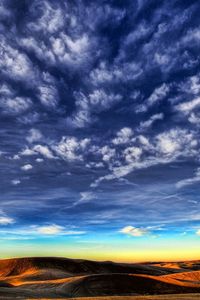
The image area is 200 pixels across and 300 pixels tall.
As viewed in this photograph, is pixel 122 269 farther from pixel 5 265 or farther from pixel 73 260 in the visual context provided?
pixel 5 265

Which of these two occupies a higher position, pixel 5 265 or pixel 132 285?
pixel 5 265

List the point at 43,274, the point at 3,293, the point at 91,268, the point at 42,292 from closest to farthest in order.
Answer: the point at 3,293 < the point at 42,292 < the point at 43,274 < the point at 91,268

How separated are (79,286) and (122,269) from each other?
43.3 metres

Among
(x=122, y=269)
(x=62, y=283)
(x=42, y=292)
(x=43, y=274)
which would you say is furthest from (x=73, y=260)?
(x=42, y=292)

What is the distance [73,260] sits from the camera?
9112cm

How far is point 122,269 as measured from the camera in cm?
8512

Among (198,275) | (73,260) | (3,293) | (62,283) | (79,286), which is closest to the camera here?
(3,293)

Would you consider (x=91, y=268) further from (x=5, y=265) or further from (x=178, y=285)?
(x=178, y=285)

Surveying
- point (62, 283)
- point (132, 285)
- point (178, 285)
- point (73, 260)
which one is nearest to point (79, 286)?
point (62, 283)

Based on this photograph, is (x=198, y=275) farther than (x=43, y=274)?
No

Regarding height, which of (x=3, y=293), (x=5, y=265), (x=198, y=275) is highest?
(x=5, y=265)

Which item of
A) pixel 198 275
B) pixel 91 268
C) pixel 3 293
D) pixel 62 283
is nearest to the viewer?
pixel 3 293

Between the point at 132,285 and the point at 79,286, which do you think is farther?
the point at 132,285

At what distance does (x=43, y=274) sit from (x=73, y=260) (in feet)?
70.3
